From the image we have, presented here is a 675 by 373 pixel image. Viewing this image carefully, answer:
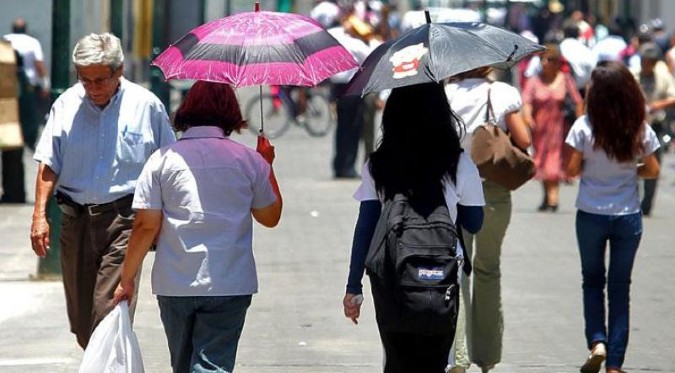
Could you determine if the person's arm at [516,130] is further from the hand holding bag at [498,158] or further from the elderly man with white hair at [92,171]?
the elderly man with white hair at [92,171]

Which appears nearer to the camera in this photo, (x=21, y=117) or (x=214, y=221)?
(x=214, y=221)

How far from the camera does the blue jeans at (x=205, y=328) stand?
6.16m

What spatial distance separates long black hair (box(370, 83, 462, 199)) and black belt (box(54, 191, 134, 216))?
152cm

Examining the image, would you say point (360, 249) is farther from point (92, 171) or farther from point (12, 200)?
point (12, 200)

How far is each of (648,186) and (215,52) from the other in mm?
10237

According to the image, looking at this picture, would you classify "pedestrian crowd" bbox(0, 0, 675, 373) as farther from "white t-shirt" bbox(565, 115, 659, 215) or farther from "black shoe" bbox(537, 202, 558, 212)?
"black shoe" bbox(537, 202, 558, 212)

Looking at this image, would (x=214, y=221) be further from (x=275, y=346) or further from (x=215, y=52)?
(x=275, y=346)

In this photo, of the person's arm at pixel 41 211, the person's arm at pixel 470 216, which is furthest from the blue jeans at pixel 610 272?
the person's arm at pixel 41 211

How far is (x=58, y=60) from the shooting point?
455 inches

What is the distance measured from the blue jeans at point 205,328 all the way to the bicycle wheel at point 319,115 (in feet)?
63.5

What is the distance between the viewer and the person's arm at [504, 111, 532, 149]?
811cm

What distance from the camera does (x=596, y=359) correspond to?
27.4 feet

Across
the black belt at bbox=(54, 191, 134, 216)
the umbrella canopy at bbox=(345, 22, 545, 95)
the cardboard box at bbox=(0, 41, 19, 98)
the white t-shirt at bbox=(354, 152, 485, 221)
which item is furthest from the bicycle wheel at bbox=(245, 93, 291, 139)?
the white t-shirt at bbox=(354, 152, 485, 221)

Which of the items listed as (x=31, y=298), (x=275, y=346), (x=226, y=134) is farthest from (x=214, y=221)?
(x=31, y=298)
